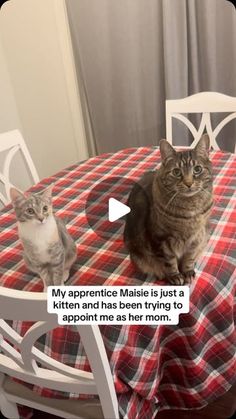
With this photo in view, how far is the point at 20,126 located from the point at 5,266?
5.74 ft

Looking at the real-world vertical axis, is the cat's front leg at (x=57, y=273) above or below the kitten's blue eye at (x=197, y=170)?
below

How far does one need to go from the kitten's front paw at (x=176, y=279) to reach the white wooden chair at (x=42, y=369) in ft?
0.74

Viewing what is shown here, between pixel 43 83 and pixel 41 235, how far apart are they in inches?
72.5

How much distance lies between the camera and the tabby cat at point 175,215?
68 centimetres

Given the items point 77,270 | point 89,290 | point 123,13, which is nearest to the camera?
point 89,290

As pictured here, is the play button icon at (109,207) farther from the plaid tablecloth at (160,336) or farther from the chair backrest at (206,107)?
the chair backrest at (206,107)

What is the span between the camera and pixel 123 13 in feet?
5.92

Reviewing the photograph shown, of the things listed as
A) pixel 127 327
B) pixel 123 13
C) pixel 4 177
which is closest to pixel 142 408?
pixel 127 327

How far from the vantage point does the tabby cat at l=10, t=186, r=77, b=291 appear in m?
0.71

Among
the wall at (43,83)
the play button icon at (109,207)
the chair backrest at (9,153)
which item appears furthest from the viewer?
the wall at (43,83)

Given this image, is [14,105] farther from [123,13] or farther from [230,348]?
[230,348]

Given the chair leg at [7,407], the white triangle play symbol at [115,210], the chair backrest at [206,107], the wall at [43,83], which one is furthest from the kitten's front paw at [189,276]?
the wall at [43,83]
